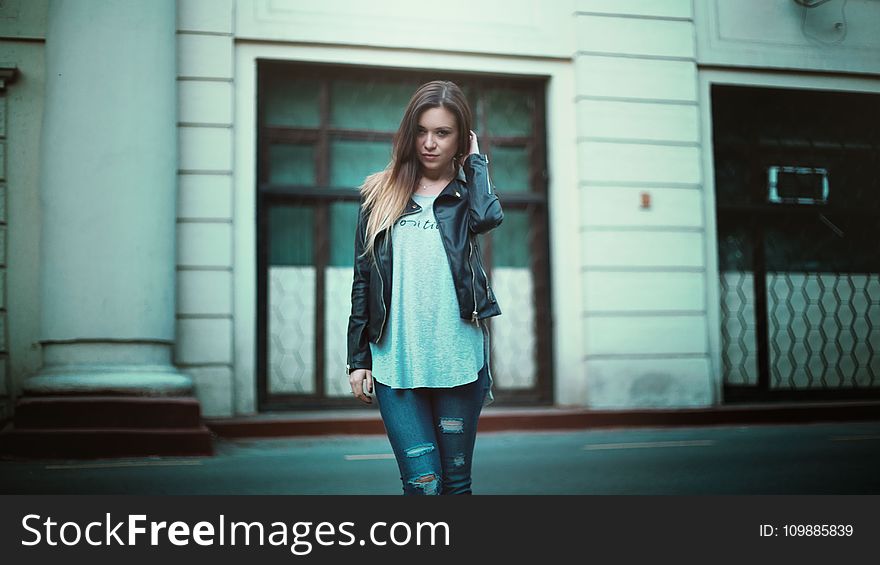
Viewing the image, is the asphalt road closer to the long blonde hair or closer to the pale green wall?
the pale green wall

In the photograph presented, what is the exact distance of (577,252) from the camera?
713 centimetres

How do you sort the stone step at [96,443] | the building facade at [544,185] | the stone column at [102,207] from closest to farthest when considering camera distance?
the stone step at [96,443], the stone column at [102,207], the building facade at [544,185]

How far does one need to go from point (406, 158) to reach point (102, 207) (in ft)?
12.2

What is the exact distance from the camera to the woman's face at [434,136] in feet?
8.16

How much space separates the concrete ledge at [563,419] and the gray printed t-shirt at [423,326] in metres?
3.86

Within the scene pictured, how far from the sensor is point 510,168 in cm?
742

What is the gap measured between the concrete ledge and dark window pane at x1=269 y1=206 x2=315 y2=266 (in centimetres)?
121

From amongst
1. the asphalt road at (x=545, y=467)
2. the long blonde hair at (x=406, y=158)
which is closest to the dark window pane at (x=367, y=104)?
the asphalt road at (x=545, y=467)

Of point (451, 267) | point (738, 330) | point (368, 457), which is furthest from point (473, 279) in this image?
point (738, 330)

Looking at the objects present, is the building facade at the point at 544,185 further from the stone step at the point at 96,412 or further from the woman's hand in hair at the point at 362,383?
the woman's hand in hair at the point at 362,383

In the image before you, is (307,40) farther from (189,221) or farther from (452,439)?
(452,439)

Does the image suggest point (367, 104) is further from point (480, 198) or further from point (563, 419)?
point (480, 198)

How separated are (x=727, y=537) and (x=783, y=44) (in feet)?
16.6

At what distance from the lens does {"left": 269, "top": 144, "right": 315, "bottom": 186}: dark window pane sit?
22.9ft
